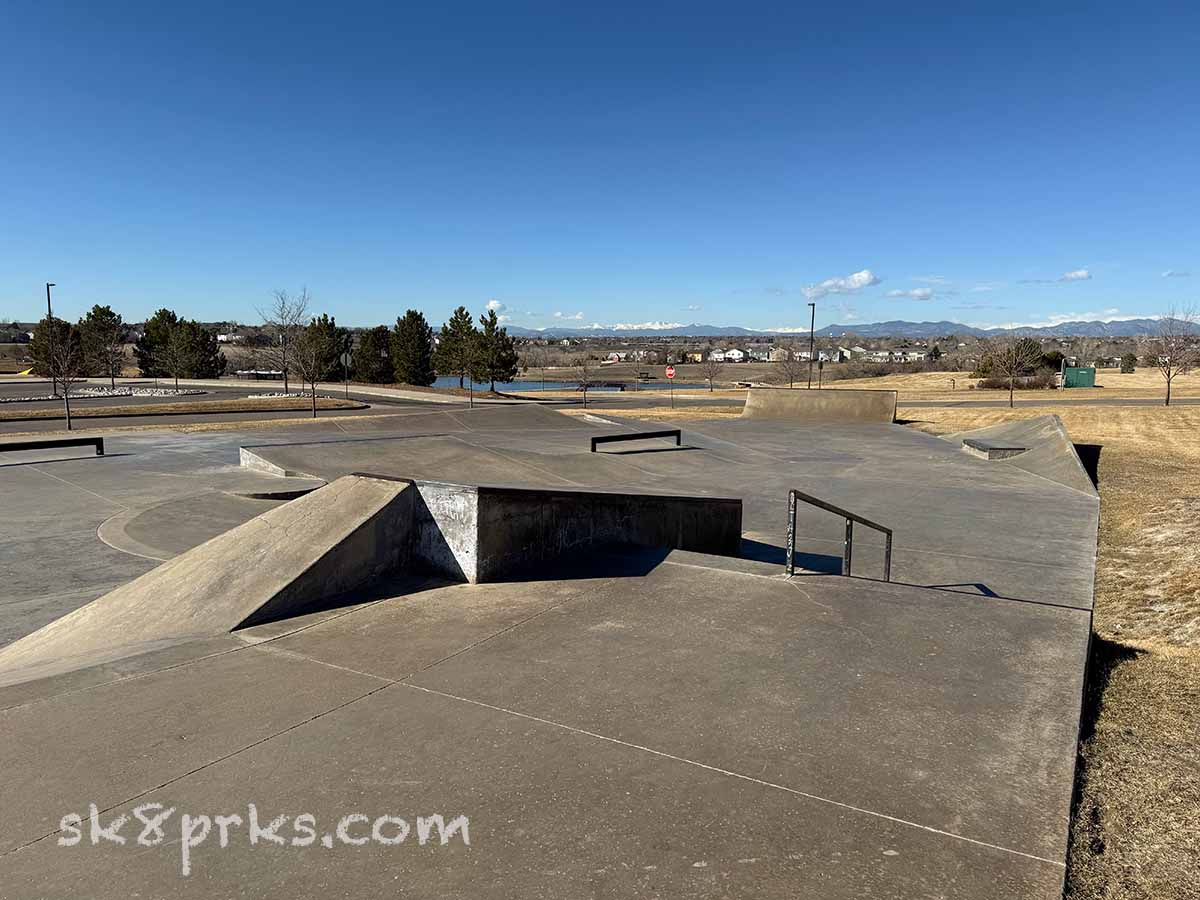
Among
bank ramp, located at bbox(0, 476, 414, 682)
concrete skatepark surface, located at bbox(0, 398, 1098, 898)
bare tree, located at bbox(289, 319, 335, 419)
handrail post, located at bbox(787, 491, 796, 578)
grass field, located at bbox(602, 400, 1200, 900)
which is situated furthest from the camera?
bare tree, located at bbox(289, 319, 335, 419)

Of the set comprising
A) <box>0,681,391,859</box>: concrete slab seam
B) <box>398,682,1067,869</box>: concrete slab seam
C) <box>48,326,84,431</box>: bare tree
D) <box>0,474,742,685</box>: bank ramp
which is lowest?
<box>398,682,1067,869</box>: concrete slab seam

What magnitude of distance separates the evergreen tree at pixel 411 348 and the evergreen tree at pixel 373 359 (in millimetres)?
1834

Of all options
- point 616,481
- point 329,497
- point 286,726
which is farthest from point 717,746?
point 616,481

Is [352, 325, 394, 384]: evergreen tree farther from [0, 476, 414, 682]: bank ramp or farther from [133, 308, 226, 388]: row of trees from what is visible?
[0, 476, 414, 682]: bank ramp

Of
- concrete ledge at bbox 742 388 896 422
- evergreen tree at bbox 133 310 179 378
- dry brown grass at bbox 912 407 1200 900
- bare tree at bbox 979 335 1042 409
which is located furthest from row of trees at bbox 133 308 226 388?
bare tree at bbox 979 335 1042 409

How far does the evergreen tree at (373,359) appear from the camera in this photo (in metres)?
68.9

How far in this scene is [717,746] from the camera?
3.19 meters

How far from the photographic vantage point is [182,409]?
97.5 ft

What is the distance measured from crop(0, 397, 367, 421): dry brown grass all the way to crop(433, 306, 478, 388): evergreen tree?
76.7 ft

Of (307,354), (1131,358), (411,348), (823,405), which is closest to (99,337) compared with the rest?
(411,348)

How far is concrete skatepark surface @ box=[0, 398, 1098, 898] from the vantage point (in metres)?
2.43

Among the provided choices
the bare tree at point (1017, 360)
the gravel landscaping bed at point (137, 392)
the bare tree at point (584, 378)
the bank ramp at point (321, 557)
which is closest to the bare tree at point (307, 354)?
the gravel landscaping bed at point (137, 392)

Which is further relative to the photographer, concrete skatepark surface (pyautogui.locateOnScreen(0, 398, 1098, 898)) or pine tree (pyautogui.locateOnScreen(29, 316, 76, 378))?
pine tree (pyautogui.locateOnScreen(29, 316, 76, 378))

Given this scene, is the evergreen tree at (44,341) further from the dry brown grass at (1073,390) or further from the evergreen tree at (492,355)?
the dry brown grass at (1073,390)
